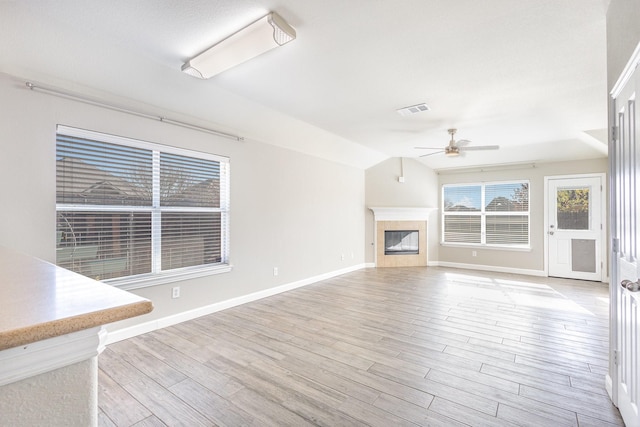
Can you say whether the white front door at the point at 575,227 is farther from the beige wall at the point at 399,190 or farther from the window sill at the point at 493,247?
the beige wall at the point at 399,190

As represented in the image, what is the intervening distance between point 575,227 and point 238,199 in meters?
6.21

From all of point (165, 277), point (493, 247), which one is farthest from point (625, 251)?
point (493, 247)

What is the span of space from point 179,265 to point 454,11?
3.54 meters

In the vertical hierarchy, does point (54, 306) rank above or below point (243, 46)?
below

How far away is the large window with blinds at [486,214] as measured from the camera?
637 centimetres

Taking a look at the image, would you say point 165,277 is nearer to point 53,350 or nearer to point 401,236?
point 53,350

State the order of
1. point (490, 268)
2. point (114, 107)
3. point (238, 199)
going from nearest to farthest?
point (114, 107) < point (238, 199) < point (490, 268)

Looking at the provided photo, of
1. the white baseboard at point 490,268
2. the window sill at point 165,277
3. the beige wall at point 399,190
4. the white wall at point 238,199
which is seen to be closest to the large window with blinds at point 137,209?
the window sill at point 165,277

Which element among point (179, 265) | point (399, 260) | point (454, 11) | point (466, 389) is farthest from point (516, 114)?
point (179, 265)

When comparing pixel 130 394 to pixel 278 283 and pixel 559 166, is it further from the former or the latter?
pixel 559 166

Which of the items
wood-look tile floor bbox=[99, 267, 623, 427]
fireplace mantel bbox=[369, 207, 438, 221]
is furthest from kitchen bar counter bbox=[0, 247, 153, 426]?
fireplace mantel bbox=[369, 207, 438, 221]

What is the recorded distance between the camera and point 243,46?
88.9 inches

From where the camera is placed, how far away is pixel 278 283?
468cm

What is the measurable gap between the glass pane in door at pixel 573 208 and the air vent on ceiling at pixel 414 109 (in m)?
4.11
